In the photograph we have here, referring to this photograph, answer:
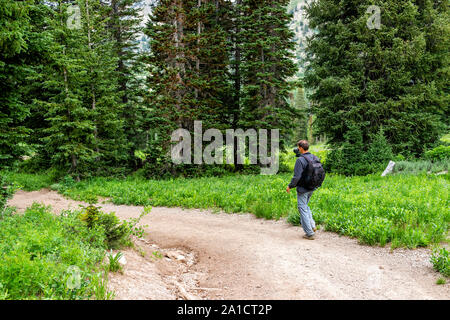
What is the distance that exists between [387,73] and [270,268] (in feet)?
57.6

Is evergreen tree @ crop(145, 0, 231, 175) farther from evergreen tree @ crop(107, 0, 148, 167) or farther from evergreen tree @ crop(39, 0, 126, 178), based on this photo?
evergreen tree @ crop(107, 0, 148, 167)

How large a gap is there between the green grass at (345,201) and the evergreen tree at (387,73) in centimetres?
525

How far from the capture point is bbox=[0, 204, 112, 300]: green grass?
3855mm

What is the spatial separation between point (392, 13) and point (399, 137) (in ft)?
25.7

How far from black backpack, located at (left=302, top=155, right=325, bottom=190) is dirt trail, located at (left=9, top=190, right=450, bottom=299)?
154 centimetres

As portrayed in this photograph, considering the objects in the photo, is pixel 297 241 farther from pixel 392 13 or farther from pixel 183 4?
pixel 183 4

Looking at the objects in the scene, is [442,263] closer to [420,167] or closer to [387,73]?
[420,167]

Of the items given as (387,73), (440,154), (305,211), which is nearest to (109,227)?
(305,211)

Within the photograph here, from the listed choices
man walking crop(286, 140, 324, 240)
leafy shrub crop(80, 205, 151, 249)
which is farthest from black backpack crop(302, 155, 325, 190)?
leafy shrub crop(80, 205, 151, 249)

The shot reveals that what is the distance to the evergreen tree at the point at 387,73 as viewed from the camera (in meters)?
17.9

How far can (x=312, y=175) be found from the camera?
7453mm

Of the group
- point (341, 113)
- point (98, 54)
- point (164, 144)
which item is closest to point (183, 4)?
point (98, 54)

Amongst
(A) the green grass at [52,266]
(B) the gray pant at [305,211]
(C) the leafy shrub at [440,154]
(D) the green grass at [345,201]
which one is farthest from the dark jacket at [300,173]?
(C) the leafy shrub at [440,154]

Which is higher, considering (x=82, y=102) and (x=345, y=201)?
(x=82, y=102)
